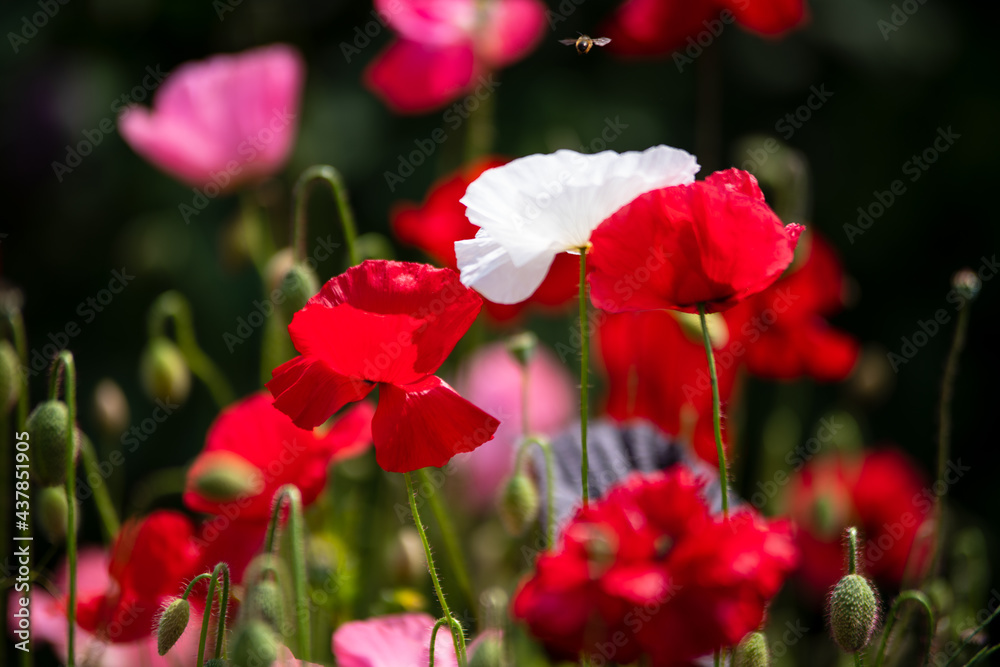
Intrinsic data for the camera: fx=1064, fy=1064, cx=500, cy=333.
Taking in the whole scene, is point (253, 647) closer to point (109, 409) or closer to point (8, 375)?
point (8, 375)

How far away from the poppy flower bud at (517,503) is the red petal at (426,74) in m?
0.36

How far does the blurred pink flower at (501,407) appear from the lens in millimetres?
861

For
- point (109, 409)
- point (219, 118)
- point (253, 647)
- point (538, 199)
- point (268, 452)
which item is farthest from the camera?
point (219, 118)

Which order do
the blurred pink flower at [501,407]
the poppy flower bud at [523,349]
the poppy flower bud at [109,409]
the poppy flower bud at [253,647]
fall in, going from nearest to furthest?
the poppy flower bud at [253,647] < the poppy flower bud at [523,349] < the poppy flower bud at [109,409] < the blurred pink flower at [501,407]

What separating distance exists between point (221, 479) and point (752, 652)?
0.25m

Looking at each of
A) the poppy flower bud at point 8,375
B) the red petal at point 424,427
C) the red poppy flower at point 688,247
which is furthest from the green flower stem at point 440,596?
the poppy flower bud at point 8,375

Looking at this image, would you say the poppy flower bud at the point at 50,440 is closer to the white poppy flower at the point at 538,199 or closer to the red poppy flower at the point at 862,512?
the white poppy flower at the point at 538,199

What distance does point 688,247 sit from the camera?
0.44m

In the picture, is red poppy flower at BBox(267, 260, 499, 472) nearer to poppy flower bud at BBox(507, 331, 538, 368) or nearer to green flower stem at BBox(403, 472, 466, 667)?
green flower stem at BBox(403, 472, 466, 667)

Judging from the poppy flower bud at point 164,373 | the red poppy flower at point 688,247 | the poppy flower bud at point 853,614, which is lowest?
the poppy flower bud at point 164,373

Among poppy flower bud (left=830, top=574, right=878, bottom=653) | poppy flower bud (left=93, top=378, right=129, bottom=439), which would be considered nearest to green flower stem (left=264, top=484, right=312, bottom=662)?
poppy flower bud (left=830, top=574, right=878, bottom=653)

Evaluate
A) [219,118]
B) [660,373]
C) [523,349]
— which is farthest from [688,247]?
[219,118]

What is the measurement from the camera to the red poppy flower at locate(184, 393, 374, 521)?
21.0 inches

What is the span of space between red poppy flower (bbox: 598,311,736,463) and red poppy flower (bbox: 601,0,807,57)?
0.20m
